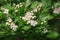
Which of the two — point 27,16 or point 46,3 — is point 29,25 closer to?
point 27,16

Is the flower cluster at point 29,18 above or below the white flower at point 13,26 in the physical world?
above

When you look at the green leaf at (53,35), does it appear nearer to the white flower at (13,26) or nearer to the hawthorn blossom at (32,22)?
the hawthorn blossom at (32,22)

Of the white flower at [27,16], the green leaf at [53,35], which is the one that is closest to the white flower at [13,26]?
the white flower at [27,16]

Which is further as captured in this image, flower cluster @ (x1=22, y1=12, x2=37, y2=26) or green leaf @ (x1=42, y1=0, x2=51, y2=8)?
green leaf @ (x1=42, y1=0, x2=51, y2=8)


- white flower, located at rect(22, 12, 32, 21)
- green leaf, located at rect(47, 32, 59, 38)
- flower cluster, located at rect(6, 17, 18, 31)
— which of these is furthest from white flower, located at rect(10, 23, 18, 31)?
green leaf, located at rect(47, 32, 59, 38)

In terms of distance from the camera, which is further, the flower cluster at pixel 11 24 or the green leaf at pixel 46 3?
the green leaf at pixel 46 3

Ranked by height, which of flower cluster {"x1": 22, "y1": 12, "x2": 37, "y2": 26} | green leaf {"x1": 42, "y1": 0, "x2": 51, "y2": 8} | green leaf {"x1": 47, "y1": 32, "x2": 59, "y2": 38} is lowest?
green leaf {"x1": 47, "y1": 32, "x2": 59, "y2": 38}

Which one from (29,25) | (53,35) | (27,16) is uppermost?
(27,16)

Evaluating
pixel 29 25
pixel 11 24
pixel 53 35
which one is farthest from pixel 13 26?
pixel 53 35

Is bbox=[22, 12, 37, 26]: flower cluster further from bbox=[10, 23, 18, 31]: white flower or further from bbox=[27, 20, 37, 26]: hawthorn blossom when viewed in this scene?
bbox=[10, 23, 18, 31]: white flower

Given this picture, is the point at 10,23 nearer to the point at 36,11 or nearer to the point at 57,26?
the point at 36,11

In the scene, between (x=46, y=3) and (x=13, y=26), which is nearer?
(x=13, y=26)

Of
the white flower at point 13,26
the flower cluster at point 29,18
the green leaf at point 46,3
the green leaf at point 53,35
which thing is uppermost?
the green leaf at point 46,3
